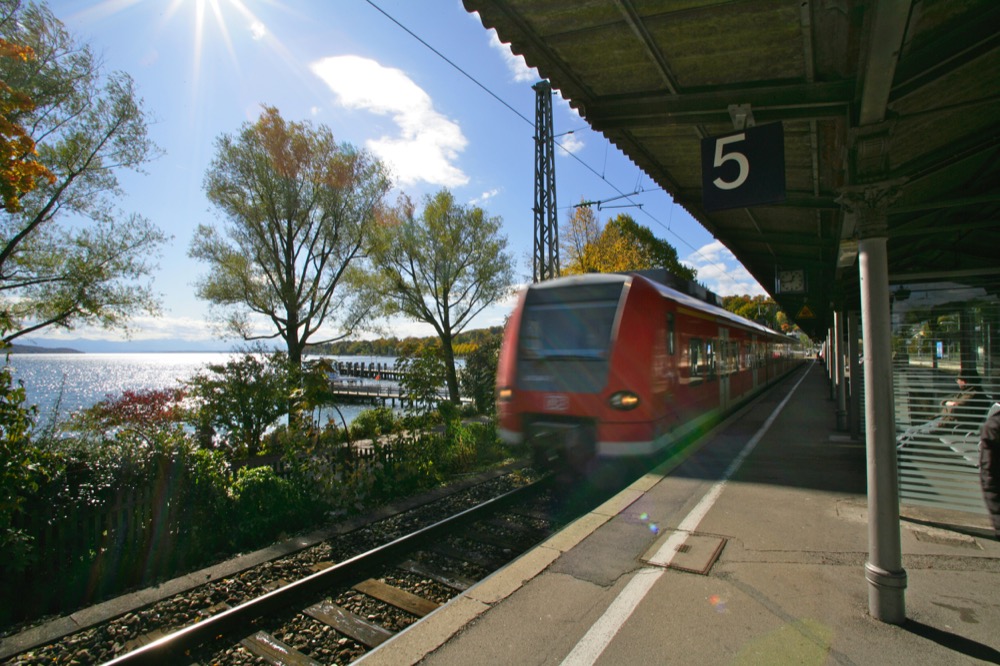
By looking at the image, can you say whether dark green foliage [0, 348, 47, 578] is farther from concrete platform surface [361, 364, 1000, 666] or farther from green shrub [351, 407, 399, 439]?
green shrub [351, 407, 399, 439]

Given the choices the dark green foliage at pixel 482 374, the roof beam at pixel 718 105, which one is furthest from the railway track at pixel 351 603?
the dark green foliage at pixel 482 374

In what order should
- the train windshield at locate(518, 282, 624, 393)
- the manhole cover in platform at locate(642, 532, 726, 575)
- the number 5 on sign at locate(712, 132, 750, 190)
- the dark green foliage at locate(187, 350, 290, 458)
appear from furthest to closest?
1. the dark green foliage at locate(187, 350, 290, 458)
2. the train windshield at locate(518, 282, 624, 393)
3. the number 5 on sign at locate(712, 132, 750, 190)
4. the manhole cover in platform at locate(642, 532, 726, 575)

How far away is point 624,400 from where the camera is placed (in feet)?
23.6

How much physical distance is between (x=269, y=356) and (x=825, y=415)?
13.5 metres

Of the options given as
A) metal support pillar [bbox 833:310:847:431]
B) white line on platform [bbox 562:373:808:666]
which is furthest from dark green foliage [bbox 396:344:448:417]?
metal support pillar [bbox 833:310:847:431]

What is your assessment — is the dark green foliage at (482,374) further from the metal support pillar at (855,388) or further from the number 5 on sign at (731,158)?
the number 5 on sign at (731,158)

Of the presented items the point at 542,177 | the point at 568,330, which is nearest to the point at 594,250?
the point at 542,177

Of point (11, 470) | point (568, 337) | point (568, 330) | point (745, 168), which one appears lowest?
point (11, 470)

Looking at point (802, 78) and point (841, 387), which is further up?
point (802, 78)

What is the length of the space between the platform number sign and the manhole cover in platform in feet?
9.28

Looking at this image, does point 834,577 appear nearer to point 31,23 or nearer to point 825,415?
point 825,415

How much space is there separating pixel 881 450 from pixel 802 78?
2.80 metres

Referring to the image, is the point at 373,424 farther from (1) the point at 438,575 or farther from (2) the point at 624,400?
(1) the point at 438,575

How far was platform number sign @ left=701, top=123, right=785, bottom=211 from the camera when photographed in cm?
418
